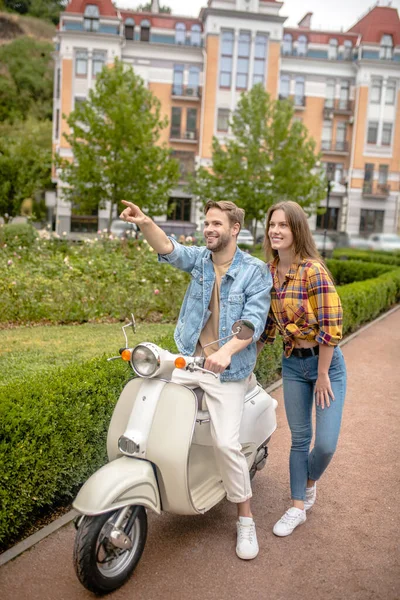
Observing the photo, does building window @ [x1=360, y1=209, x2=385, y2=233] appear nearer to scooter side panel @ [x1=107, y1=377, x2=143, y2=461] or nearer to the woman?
the woman

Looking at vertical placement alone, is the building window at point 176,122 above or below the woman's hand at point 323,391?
above

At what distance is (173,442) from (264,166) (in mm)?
26273

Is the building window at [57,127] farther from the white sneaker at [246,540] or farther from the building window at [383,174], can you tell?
the white sneaker at [246,540]

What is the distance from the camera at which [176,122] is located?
3884 centimetres

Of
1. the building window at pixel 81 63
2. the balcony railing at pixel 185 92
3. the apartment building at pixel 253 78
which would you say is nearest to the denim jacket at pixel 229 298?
the apartment building at pixel 253 78

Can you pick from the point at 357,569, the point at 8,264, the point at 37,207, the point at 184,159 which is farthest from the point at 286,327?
the point at 37,207

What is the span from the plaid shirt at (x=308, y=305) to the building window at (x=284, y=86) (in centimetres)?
3836

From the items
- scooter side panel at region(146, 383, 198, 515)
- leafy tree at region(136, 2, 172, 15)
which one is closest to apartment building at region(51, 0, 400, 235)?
leafy tree at region(136, 2, 172, 15)

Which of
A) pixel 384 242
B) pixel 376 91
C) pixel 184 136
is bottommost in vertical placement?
pixel 384 242

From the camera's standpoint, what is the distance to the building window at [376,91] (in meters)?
39.5

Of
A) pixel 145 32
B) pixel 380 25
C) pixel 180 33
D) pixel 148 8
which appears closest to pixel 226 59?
pixel 180 33

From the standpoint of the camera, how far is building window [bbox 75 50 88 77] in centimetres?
3609

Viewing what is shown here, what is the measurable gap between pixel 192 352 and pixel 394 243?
29819mm

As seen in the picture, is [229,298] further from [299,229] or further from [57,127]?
[57,127]
